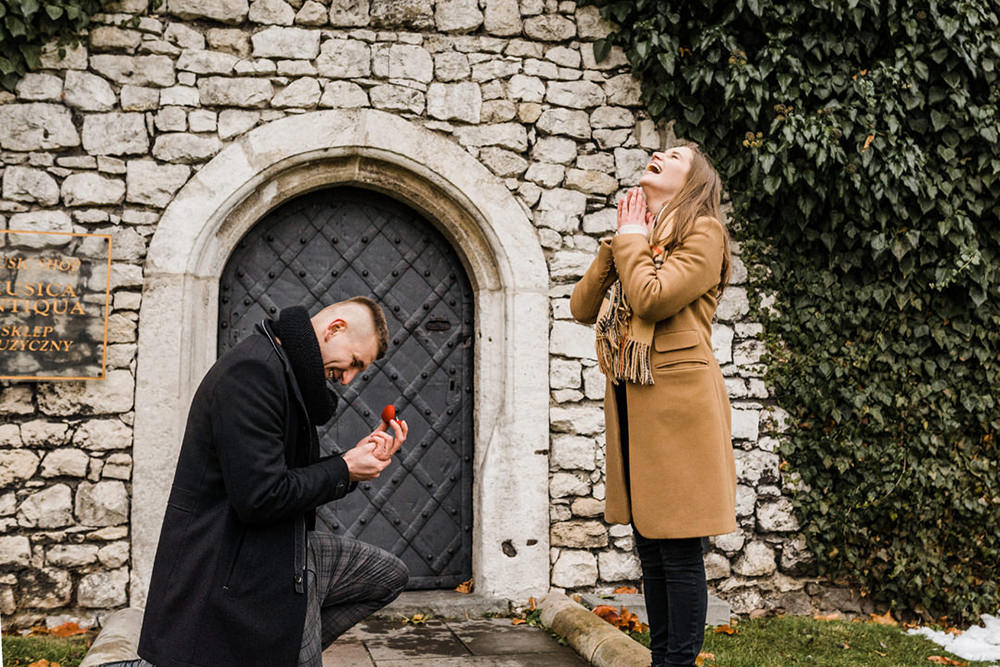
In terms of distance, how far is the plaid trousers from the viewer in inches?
107

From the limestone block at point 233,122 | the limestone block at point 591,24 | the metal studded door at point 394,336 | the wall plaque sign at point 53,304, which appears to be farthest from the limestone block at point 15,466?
the limestone block at point 591,24

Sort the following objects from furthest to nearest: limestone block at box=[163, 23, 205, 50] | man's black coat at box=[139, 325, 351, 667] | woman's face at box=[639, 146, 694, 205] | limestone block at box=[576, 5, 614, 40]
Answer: limestone block at box=[576, 5, 614, 40] → limestone block at box=[163, 23, 205, 50] → woman's face at box=[639, 146, 694, 205] → man's black coat at box=[139, 325, 351, 667]

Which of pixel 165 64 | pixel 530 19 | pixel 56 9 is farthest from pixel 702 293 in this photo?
pixel 56 9

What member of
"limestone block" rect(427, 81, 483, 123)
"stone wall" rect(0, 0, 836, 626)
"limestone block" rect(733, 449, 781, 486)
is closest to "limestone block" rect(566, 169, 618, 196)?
"stone wall" rect(0, 0, 836, 626)

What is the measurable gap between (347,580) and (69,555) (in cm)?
220

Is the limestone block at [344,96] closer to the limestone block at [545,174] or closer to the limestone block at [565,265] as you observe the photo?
the limestone block at [545,174]

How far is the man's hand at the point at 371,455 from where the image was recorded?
2523 millimetres

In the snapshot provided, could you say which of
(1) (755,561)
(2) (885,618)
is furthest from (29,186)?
(2) (885,618)

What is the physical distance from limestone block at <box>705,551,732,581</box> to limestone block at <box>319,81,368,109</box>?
10.0 ft

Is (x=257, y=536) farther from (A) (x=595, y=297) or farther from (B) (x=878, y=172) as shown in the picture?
(B) (x=878, y=172)

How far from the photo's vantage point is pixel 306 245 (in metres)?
4.87

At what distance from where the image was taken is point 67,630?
415cm

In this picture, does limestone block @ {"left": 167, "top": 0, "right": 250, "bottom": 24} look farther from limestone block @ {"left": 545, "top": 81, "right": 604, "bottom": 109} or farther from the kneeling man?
the kneeling man

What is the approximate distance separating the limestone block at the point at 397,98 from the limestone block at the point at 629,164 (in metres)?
1.12
